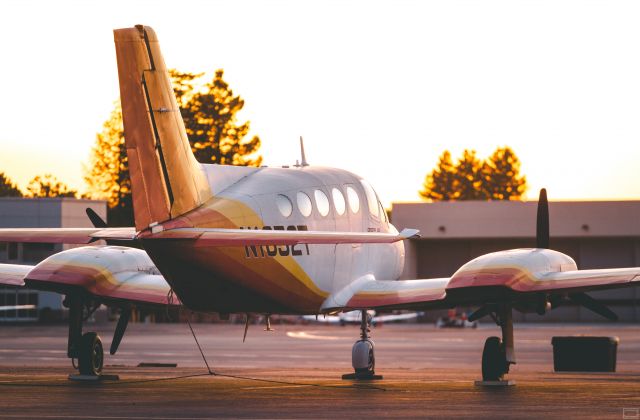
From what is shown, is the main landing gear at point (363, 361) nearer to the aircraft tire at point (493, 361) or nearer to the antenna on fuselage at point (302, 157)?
the aircraft tire at point (493, 361)

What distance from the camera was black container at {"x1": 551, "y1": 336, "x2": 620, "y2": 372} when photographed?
3438cm

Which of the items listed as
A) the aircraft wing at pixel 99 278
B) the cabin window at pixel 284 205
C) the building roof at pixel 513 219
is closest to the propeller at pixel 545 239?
the cabin window at pixel 284 205

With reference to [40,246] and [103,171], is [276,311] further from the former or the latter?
[103,171]

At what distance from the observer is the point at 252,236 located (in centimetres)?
2147

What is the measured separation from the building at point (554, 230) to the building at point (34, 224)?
86.4 ft

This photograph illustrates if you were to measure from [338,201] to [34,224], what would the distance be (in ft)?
207

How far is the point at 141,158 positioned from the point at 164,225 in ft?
4.44

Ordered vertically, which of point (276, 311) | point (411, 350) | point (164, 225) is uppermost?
point (164, 225)

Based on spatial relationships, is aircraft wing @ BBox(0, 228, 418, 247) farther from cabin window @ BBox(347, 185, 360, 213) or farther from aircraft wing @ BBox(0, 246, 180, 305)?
cabin window @ BBox(347, 185, 360, 213)

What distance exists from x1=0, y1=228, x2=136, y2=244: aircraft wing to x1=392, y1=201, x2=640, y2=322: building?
2986 inches

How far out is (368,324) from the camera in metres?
30.1

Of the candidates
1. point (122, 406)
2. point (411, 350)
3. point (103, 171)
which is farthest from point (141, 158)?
point (103, 171)

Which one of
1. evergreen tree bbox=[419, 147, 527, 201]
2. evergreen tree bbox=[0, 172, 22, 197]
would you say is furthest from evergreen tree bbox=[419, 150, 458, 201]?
evergreen tree bbox=[0, 172, 22, 197]

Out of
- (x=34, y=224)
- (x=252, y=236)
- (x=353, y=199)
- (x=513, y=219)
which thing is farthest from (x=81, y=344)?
(x=513, y=219)
